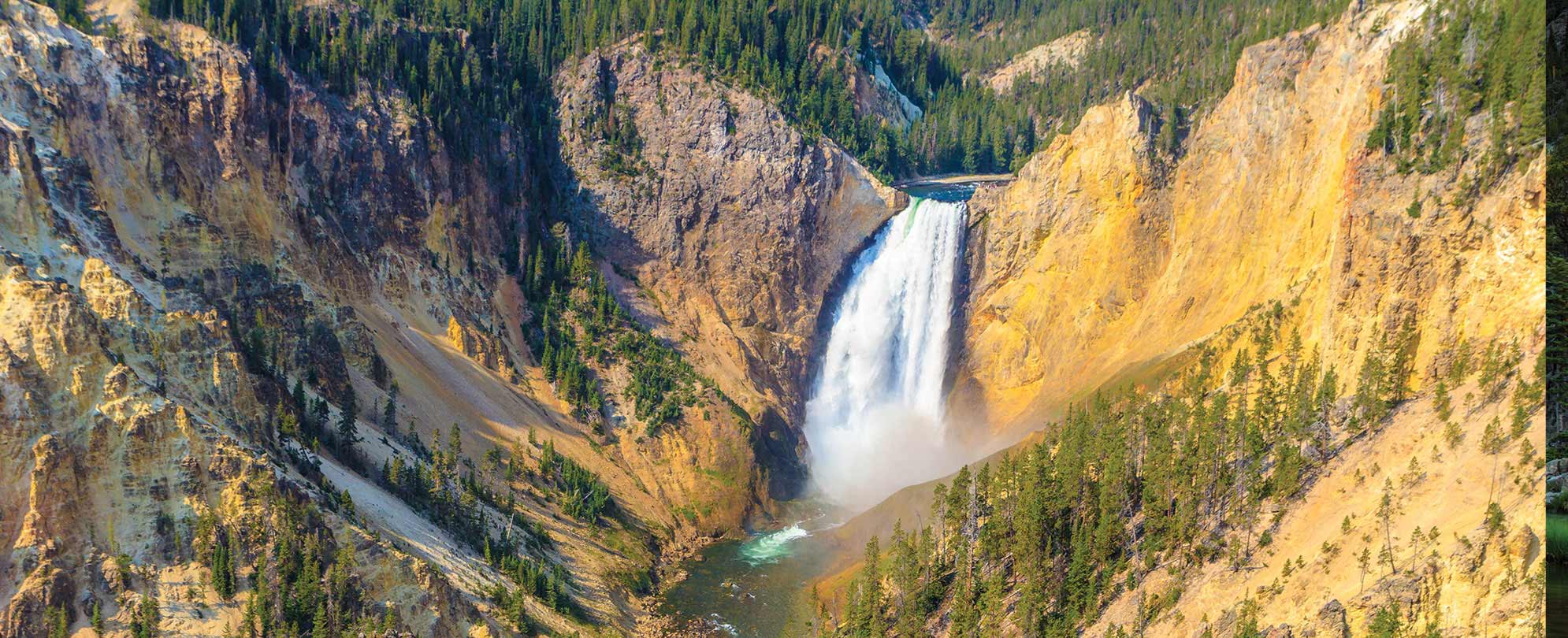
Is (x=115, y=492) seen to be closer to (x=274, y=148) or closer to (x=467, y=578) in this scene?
(x=467, y=578)

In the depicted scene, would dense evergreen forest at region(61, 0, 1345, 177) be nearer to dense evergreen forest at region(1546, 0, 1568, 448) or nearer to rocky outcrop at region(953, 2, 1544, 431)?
rocky outcrop at region(953, 2, 1544, 431)

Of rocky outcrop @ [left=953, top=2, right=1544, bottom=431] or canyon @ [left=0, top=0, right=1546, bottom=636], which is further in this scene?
rocky outcrop @ [left=953, top=2, right=1544, bottom=431]

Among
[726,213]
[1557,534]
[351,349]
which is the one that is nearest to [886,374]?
[726,213]

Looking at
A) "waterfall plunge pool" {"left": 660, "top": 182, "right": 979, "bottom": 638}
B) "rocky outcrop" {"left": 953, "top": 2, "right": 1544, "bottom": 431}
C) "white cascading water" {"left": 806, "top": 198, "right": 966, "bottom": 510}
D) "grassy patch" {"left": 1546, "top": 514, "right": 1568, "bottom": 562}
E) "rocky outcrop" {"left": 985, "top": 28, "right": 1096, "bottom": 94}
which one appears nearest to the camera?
"grassy patch" {"left": 1546, "top": 514, "right": 1568, "bottom": 562}

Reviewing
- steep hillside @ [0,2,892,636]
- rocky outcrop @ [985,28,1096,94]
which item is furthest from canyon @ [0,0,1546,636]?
rocky outcrop @ [985,28,1096,94]

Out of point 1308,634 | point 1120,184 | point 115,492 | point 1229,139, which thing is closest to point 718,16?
point 1120,184
